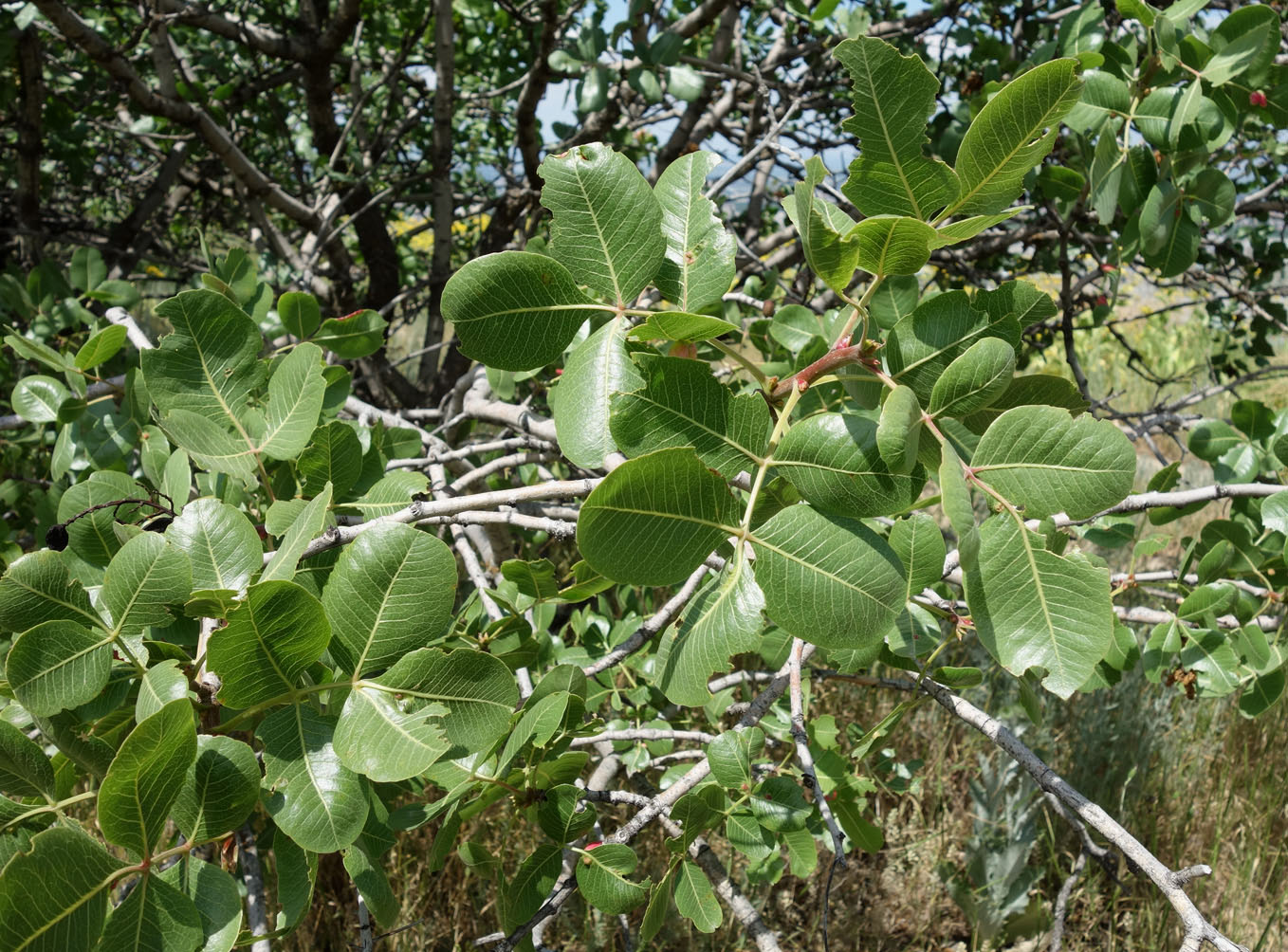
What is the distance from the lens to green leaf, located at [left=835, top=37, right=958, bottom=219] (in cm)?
58

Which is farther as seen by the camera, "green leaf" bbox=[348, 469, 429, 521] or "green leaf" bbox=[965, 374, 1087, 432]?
"green leaf" bbox=[348, 469, 429, 521]

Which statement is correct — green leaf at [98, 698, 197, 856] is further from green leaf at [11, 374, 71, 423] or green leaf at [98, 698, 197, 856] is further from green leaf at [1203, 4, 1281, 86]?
green leaf at [1203, 4, 1281, 86]

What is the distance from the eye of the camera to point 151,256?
10.6 ft

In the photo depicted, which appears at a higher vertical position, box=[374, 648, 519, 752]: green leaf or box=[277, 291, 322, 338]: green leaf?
box=[277, 291, 322, 338]: green leaf

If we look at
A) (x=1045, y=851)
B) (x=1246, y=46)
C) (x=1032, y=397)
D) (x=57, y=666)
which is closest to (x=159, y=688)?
(x=57, y=666)

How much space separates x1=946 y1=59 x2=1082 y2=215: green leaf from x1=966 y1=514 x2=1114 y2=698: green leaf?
0.22 m

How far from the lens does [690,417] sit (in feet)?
1.98

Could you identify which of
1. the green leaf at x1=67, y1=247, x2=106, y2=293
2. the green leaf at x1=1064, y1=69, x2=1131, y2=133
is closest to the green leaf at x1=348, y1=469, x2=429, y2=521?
the green leaf at x1=1064, y1=69, x2=1131, y2=133

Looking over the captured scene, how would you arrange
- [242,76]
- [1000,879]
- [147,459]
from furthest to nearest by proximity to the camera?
[242,76] → [1000,879] → [147,459]

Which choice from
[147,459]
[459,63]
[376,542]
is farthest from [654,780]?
[459,63]

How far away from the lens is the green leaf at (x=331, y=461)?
0.94 m

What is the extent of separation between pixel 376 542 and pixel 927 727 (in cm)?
248

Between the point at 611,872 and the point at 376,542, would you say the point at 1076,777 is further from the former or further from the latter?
the point at 376,542

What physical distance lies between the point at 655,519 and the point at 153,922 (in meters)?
0.42
